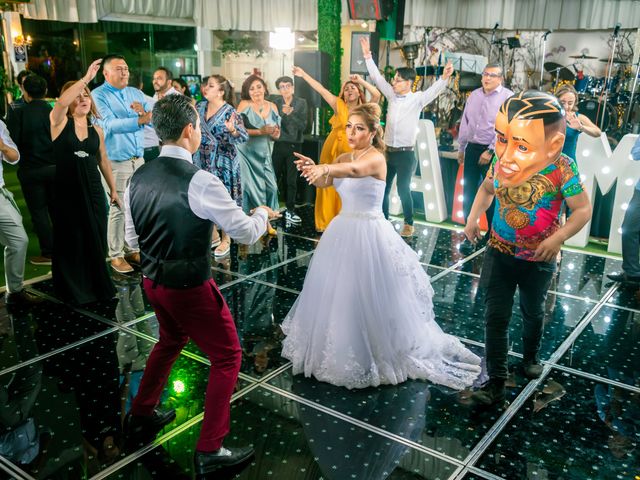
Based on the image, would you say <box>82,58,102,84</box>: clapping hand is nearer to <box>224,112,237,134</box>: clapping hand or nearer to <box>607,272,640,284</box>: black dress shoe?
<box>224,112,237,134</box>: clapping hand

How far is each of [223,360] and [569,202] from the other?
1.83 m

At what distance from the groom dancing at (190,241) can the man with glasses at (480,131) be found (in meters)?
3.83

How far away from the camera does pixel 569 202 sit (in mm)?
2812

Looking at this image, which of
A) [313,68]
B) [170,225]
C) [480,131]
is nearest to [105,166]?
[170,225]

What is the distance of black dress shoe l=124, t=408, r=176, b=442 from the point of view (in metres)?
2.76

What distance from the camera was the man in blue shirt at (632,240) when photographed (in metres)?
4.78

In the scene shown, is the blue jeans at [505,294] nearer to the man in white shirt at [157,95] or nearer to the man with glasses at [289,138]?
the man with glasses at [289,138]

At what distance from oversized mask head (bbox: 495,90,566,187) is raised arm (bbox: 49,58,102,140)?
2.79 metres

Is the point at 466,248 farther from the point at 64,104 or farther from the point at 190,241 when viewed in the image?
the point at 190,241

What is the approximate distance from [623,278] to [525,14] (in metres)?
8.87

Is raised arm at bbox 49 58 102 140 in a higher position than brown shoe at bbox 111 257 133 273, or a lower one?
higher

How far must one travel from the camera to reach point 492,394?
10.2 feet

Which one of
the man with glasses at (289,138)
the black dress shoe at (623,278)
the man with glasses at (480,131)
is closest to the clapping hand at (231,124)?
the man with glasses at (289,138)

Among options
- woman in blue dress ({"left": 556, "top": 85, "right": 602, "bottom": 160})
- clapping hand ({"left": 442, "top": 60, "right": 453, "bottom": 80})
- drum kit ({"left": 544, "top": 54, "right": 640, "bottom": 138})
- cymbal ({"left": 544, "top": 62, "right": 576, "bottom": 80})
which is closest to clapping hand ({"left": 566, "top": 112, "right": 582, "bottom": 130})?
woman in blue dress ({"left": 556, "top": 85, "right": 602, "bottom": 160})
